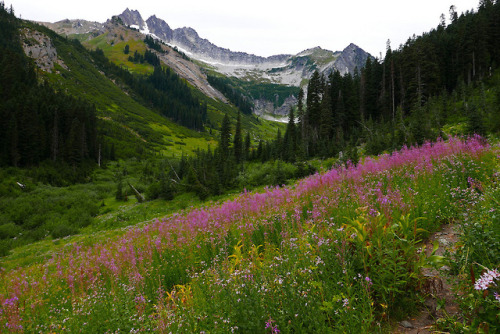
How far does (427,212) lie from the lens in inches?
183

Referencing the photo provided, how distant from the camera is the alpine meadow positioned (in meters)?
2.73

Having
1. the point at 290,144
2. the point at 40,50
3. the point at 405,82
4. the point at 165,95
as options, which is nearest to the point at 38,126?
the point at 290,144

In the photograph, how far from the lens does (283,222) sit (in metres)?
5.59

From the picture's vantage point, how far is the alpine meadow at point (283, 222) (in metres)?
2.73

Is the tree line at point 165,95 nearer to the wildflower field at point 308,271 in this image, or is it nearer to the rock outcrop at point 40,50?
the rock outcrop at point 40,50

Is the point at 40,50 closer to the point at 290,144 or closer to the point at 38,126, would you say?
the point at 38,126

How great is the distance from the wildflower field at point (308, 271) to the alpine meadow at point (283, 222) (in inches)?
1.3

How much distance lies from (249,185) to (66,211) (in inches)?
794

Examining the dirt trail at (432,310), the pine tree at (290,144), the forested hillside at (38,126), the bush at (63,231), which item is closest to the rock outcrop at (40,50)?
the forested hillside at (38,126)

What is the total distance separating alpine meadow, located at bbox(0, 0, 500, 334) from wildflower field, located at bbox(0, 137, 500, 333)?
Result: 3 centimetres

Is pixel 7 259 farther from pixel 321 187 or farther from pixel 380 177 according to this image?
pixel 380 177

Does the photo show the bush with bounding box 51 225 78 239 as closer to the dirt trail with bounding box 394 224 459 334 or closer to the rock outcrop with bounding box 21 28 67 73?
the dirt trail with bounding box 394 224 459 334

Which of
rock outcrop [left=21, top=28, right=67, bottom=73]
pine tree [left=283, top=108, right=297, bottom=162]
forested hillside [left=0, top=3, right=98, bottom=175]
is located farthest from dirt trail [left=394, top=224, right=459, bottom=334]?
rock outcrop [left=21, top=28, right=67, bottom=73]

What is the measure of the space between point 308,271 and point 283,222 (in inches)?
100
